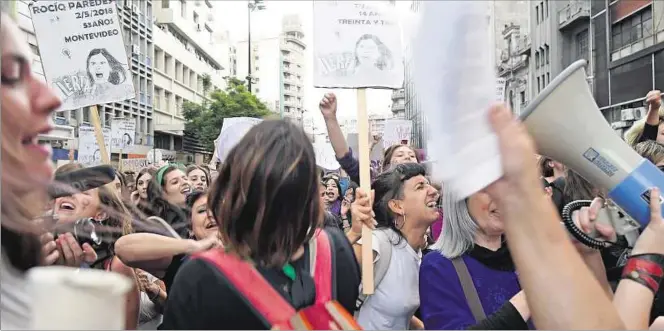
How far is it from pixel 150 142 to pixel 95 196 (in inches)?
1454

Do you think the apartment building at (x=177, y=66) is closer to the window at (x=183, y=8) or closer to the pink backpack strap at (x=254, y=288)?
the window at (x=183, y=8)

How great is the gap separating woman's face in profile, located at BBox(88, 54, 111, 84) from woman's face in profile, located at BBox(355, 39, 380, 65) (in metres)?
1.71

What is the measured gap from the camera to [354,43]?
9.96 feet

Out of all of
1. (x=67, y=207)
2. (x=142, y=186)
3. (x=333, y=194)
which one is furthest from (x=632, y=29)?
(x=67, y=207)

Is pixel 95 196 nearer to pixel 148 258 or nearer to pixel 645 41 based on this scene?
pixel 148 258

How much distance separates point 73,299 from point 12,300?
0.23 meters

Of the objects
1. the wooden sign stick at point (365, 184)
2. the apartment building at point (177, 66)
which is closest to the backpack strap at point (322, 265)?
the wooden sign stick at point (365, 184)

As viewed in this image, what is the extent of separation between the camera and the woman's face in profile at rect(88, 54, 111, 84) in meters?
3.80

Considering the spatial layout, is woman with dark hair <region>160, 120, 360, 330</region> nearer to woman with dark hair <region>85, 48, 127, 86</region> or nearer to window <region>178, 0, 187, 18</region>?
woman with dark hair <region>85, 48, 127, 86</region>

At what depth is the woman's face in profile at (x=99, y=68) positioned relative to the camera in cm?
380

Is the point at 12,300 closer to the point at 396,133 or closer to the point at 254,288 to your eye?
the point at 254,288

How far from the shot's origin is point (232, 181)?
159 centimetres

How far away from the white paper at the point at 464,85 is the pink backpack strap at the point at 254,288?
542 mm

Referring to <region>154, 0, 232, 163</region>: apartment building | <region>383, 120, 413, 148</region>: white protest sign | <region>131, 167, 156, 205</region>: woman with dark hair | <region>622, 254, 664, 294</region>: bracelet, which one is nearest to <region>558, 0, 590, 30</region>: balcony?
<region>154, 0, 232, 163</region>: apartment building
